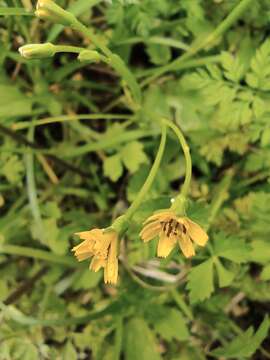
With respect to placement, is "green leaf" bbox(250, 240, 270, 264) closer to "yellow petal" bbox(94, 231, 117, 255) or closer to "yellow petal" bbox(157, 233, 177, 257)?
"yellow petal" bbox(157, 233, 177, 257)

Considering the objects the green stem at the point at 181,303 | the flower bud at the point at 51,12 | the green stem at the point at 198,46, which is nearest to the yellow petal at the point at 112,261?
the flower bud at the point at 51,12

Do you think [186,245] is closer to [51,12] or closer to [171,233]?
[171,233]

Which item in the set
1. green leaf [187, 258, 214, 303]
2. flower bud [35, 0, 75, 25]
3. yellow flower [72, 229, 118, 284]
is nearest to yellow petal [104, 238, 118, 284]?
yellow flower [72, 229, 118, 284]

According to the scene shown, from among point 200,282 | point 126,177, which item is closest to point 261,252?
point 200,282

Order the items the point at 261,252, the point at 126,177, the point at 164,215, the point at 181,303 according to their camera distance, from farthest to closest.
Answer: the point at 126,177 → the point at 181,303 → the point at 261,252 → the point at 164,215

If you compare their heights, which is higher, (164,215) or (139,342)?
(164,215)
